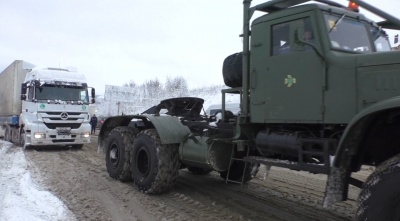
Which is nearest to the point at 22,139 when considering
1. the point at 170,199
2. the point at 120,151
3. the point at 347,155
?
the point at 120,151

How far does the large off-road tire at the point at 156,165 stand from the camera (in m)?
6.84

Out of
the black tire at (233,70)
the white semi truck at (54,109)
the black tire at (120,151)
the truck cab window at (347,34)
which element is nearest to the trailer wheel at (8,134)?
the white semi truck at (54,109)

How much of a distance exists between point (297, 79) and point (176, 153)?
3.01 metres

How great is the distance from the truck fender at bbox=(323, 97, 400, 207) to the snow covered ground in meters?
3.55

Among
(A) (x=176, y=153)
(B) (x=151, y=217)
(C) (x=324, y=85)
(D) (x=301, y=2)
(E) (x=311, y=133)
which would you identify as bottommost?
(B) (x=151, y=217)

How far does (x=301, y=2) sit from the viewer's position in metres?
5.16

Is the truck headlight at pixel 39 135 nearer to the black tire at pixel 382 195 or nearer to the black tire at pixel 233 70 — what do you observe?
the black tire at pixel 233 70

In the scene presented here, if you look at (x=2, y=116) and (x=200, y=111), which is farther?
(x=2, y=116)

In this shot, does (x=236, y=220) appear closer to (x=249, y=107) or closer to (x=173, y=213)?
(x=173, y=213)

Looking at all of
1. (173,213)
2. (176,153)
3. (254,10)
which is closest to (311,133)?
(254,10)

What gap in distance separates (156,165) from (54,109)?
9631mm

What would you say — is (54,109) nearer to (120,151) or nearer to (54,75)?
(54,75)

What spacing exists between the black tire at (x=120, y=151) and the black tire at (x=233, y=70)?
2.92 m

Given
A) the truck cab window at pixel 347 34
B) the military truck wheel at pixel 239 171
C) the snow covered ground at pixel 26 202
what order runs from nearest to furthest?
the truck cab window at pixel 347 34
the snow covered ground at pixel 26 202
the military truck wheel at pixel 239 171
